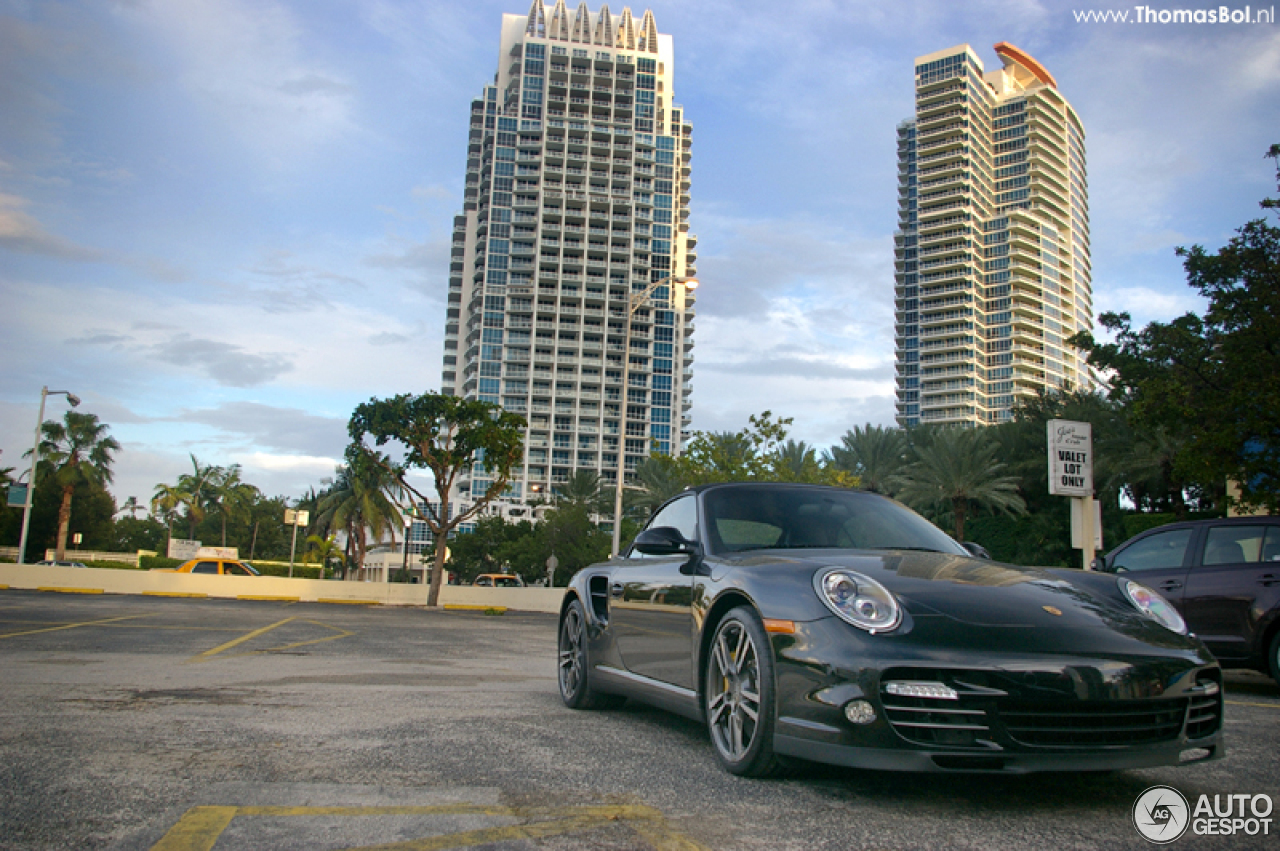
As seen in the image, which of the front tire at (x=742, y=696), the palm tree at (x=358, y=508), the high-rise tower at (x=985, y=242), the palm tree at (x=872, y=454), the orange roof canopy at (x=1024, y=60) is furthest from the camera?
the orange roof canopy at (x=1024, y=60)

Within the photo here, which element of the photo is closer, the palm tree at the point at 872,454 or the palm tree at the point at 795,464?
the palm tree at the point at 795,464

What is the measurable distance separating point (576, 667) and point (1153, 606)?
3283mm

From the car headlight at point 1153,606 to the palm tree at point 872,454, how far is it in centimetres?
4092

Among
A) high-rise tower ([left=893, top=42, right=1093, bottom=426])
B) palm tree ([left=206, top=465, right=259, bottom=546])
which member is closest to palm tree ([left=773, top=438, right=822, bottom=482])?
palm tree ([left=206, top=465, right=259, bottom=546])

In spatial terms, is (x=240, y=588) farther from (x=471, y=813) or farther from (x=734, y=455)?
(x=471, y=813)

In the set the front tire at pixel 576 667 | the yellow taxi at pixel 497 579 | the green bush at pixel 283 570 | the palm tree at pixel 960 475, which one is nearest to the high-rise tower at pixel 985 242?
the green bush at pixel 283 570

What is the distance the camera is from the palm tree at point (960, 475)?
126 feet

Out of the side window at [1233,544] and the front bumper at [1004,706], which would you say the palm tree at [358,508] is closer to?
the side window at [1233,544]

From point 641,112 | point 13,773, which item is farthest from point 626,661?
point 641,112

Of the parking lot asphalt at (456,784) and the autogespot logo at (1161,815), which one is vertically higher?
the autogespot logo at (1161,815)

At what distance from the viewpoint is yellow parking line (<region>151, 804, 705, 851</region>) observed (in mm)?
2510

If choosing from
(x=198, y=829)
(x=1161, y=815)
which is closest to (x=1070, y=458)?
(x=1161, y=815)

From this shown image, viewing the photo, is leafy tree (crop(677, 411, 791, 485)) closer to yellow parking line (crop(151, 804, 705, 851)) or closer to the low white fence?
the low white fence

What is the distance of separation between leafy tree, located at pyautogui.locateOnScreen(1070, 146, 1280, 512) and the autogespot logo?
1324 centimetres
